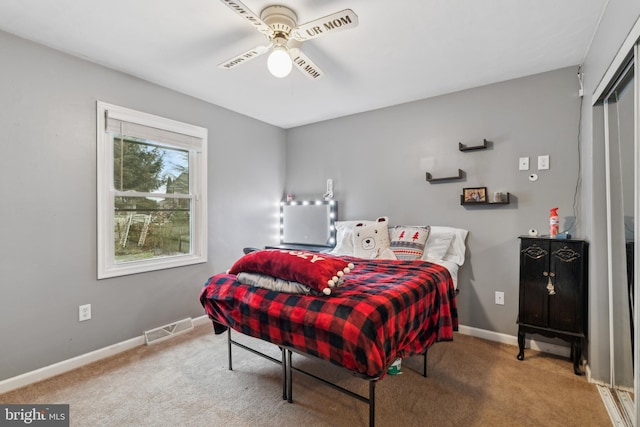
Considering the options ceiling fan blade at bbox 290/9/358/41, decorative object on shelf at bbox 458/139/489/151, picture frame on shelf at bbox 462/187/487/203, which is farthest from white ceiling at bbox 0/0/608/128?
picture frame on shelf at bbox 462/187/487/203

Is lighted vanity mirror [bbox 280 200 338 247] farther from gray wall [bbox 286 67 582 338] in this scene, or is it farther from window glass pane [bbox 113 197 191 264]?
window glass pane [bbox 113 197 191 264]

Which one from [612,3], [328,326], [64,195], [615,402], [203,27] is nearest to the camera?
[328,326]

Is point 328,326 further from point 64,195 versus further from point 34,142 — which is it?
point 34,142

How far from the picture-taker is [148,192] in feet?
9.68

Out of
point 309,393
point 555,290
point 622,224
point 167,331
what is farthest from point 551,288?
point 167,331

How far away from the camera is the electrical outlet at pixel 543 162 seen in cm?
264

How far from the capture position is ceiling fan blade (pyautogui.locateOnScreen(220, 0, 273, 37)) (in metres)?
1.50

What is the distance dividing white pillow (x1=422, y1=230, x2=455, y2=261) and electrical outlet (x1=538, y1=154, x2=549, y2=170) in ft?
3.10

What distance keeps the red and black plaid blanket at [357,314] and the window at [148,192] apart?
1214 mm

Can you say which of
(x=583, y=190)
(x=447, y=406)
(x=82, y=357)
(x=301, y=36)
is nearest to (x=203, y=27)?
(x=301, y=36)

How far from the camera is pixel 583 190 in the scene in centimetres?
245

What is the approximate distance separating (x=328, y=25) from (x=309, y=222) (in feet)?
8.66

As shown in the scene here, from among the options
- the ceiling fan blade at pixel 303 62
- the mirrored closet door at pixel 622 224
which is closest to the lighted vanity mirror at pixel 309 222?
the ceiling fan blade at pixel 303 62

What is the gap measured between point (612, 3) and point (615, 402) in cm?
243
